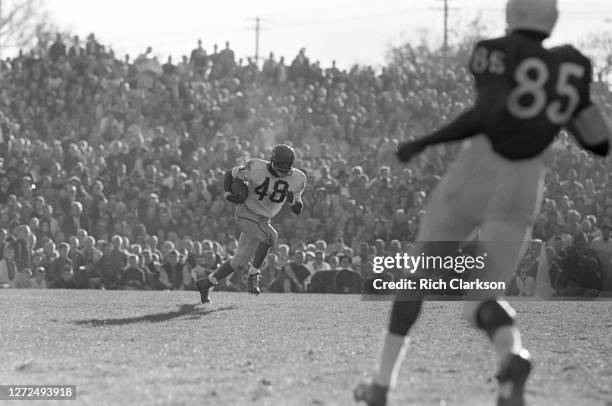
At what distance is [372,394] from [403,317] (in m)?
0.42

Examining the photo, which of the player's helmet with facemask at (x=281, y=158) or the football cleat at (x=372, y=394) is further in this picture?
the player's helmet with facemask at (x=281, y=158)

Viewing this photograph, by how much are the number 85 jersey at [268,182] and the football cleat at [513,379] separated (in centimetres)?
745

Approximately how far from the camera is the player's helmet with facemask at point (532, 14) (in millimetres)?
5629

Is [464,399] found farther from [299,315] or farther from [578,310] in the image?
[578,310]

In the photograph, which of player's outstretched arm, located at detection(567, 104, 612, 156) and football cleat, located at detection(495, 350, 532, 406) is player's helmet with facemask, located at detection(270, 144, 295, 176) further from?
football cleat, located at detection(495, 350, 532, 406)

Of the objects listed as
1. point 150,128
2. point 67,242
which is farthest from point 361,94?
point 67,242

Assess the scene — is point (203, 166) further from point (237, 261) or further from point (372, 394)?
point (372, 394)

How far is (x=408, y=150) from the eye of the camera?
5555 mm

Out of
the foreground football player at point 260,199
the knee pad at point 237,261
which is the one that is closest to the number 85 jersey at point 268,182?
the foreground football player at point 260,199

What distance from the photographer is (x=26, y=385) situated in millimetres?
6430

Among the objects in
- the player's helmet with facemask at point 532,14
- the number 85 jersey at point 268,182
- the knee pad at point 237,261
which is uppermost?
the player's helmet with facemask at point 532,14

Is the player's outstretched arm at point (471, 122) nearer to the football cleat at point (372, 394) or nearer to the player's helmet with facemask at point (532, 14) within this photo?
the player's helmet with facemask at point (532, 14)

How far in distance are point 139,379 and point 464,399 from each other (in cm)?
191

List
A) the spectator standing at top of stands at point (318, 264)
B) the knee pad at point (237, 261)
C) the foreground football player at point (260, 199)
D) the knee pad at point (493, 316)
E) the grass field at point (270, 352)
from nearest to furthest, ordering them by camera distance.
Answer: the knee pad at point (493, 316)
the grass field at point (270, 352)
the foreground football player at point (260, 199)
the knee pad at point (237, 261)
the spectator standing at top of stands at point (318, 264)
